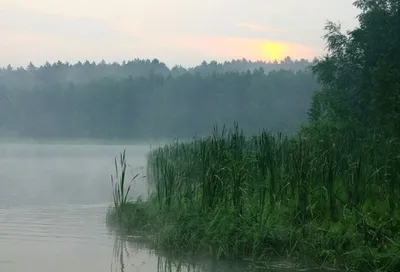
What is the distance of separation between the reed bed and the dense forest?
56157 millimetres

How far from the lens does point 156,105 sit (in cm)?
7631

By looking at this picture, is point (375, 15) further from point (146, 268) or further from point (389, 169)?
point (146, 268)

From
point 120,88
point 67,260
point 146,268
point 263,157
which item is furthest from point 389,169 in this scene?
point 120,88

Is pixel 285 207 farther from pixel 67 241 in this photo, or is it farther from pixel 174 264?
pixel 67 241

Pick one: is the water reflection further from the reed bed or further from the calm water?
the reed bed

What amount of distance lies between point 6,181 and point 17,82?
87285 mm

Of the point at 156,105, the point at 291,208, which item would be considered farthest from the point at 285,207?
the point at 156,105

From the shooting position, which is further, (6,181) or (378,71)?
(6,181)

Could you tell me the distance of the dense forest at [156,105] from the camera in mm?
69500

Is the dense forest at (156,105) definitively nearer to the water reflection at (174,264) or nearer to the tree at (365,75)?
the tree at (365,75)

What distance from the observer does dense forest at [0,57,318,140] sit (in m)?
69.5

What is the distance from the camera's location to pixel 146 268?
6941 millimetres

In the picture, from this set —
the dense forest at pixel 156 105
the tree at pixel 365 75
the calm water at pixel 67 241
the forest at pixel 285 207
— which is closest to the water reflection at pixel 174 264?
the calm water at pixel 67 241

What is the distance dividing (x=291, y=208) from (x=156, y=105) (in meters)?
69.6
